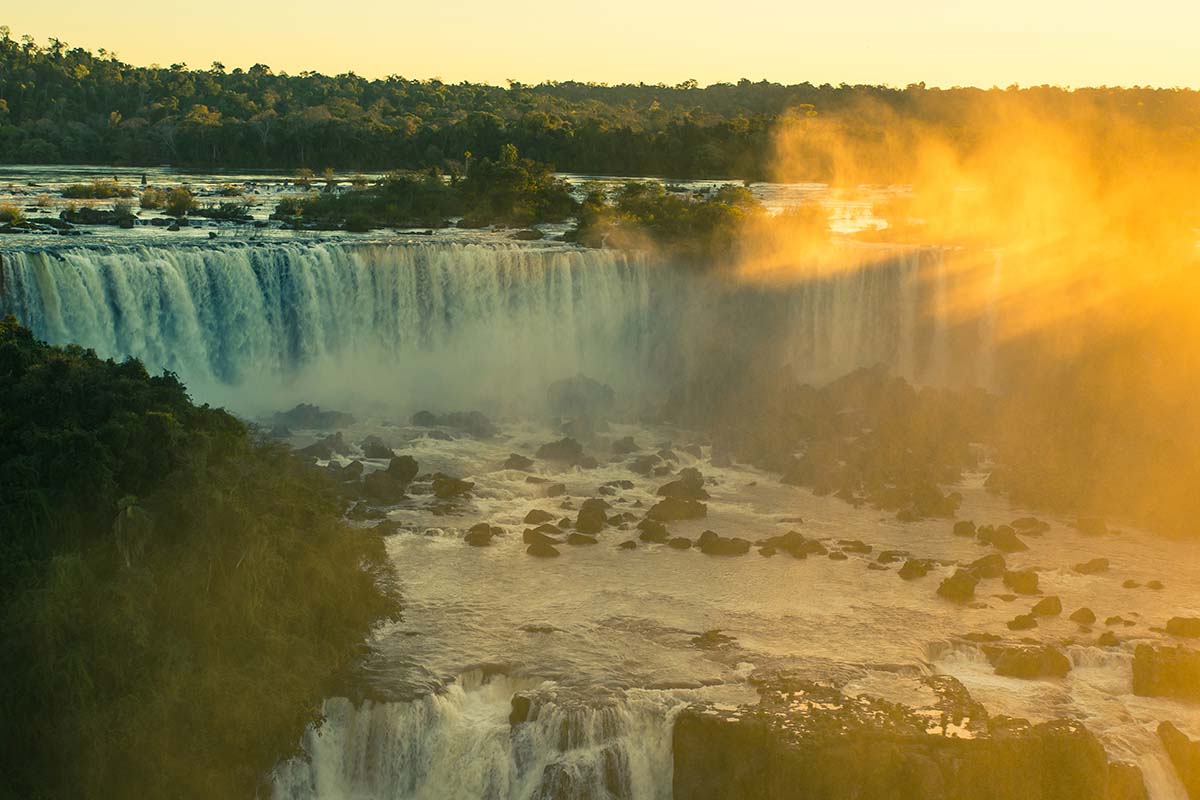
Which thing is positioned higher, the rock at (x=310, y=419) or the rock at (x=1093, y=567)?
the rock at (x=310, y=419)

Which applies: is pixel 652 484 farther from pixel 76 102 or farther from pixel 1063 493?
pixel 76 102

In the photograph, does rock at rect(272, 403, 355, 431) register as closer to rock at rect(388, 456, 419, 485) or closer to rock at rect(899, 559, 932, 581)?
rock at rect(388, 456, 419, 485)

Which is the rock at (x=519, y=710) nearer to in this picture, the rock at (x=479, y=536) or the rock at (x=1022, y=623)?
the rock at (x=479, y=536)

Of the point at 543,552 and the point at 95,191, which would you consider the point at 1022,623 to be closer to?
the point at 543,552

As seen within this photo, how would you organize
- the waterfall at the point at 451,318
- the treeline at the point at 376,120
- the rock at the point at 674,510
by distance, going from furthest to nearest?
the treeline at the point at 376,120 → the waterfall at the point at 451,318 → the rock at the point at 674,510

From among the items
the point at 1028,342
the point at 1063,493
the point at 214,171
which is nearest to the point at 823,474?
the point at 1063,493

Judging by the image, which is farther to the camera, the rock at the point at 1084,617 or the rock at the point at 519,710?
the rock at the point at 1084,617

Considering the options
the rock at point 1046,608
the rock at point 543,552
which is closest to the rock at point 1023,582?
the rock at point 1046,608

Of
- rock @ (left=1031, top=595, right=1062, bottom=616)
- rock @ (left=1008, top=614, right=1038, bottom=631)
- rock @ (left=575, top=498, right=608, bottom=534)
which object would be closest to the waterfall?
rock @ (left=575, top=498, right=608, bottom=534)
